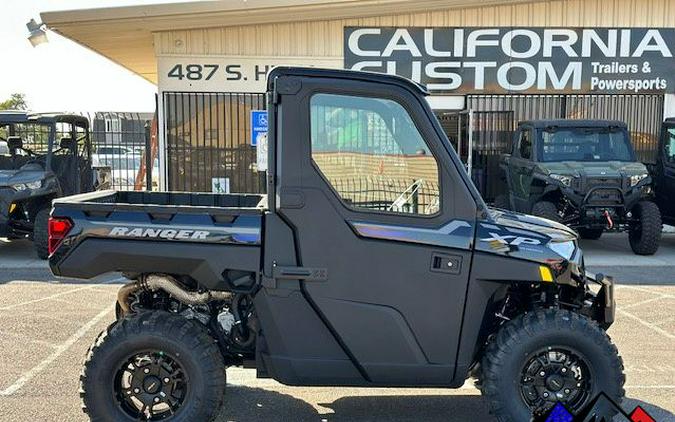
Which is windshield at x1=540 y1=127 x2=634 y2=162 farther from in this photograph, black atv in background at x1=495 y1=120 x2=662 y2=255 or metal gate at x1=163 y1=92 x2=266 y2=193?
metal gate at x1=163 y1=92 x2=266 y2=193

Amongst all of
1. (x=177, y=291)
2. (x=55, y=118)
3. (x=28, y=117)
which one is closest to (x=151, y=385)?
(x=177, y=291)

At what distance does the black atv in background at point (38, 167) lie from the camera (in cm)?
905

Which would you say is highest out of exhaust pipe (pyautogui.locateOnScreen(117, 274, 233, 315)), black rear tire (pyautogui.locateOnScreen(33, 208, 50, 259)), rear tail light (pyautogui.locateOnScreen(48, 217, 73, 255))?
rear tail light (pyautogui.locateOnScreen(48, 217, 73, 255))

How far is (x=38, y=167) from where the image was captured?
31.8ft

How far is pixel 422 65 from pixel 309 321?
10567 mm

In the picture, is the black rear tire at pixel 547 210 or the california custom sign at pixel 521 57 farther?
the california custom sign at pixel 521 57

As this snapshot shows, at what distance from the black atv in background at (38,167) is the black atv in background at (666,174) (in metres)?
10.0

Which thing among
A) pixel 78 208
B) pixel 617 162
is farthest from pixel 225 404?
pixel 617 162

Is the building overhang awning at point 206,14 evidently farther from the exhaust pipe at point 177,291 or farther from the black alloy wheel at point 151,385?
the black alloy wheel at point 151,385

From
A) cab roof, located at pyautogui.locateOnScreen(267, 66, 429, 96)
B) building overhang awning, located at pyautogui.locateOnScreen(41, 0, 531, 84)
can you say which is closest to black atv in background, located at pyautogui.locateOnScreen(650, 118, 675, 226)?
building overhang awning, located at pyautogui.locateOnScreen(41, 0, 531, 84)

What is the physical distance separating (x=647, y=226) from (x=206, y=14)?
345 inches

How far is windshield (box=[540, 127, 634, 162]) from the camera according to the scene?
9.91m

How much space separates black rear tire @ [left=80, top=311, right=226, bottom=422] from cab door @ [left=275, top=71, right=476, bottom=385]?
73 cm

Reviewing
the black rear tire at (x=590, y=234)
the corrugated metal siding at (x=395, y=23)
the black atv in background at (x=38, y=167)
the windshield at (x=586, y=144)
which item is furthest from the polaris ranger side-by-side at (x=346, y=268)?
the corrugated metal siding at (x=395, y=23)
